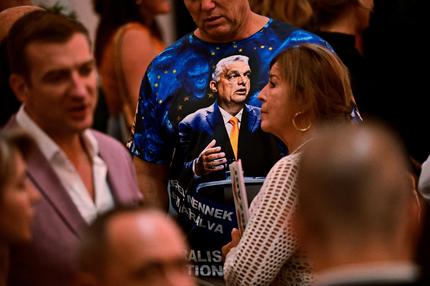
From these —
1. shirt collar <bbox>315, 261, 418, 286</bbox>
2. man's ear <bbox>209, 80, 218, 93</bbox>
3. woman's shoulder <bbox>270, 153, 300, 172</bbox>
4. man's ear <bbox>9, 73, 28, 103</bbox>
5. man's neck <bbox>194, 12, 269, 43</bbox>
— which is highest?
man's ear <bbox>9, 73, 28, 103</bbox>

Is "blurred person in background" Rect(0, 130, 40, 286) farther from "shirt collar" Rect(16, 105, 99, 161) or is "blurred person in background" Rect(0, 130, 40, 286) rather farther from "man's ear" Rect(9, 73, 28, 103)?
"man's ear" Rect(9, 73, 28, 103)

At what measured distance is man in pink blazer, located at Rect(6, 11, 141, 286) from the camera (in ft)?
12.2

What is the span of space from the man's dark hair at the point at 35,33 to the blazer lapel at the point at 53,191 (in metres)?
0.27

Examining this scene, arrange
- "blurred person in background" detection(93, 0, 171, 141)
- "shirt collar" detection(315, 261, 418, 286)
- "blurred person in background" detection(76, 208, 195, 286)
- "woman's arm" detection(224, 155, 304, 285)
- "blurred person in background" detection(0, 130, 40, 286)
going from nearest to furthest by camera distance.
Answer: "shirt collar" detection(315, 261, 418, 286)
"blurred person in background" detection(76, 208, 195, 286)
"blurred person in background" detection(0, 130, 40, 286)
"woman's arm" detection(224, 155, 304, 285)
"blurred person in background" detection(93, 0, 171, 141)

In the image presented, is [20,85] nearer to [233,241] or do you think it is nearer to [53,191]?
[53,191]

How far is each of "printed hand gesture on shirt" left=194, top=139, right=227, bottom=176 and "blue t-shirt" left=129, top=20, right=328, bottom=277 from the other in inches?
0.8

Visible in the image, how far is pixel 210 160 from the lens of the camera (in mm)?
4918

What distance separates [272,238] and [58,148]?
810 millimetres

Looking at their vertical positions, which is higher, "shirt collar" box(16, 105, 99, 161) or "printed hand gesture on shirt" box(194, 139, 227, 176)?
"shirt collar" box(16, 105, 99, 161)

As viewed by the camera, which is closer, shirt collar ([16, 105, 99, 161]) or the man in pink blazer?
the man in pink blazer

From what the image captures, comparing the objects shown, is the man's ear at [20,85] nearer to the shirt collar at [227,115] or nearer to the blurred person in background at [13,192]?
the blurred person in background at [13,192]

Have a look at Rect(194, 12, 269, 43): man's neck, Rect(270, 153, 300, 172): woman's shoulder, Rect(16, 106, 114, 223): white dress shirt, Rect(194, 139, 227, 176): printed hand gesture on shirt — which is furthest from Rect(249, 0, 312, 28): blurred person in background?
Rect(16, 106, 114, 223): white dress shirt

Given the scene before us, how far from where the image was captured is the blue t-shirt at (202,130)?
4.93 meters

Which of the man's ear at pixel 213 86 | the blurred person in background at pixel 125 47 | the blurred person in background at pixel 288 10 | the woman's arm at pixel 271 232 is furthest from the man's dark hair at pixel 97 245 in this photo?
the blurred person in background at pixel 125 47
